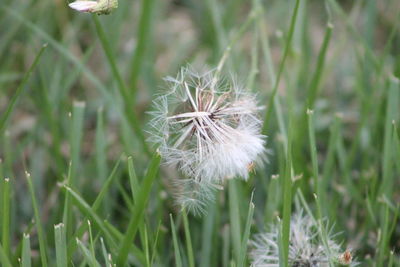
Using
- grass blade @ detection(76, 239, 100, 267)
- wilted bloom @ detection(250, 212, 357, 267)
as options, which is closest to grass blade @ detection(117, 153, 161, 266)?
grass blade @ detection(76, 239, 100, 267)

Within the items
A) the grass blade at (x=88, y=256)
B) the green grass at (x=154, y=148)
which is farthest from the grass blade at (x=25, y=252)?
the grass blade at (x=88, y=256)

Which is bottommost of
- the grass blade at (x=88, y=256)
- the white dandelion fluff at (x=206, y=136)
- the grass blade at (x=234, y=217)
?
the grass blade at (x=234, y=217)

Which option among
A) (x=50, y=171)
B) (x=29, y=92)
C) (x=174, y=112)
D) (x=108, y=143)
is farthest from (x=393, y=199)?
(x=29, y=92)

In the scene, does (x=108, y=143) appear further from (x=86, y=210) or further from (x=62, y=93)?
(x=86, y=210)

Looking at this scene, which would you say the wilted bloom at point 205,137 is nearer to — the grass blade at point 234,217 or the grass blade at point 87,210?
the grass blade at point 234,217

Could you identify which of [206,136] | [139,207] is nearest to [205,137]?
[206,136]

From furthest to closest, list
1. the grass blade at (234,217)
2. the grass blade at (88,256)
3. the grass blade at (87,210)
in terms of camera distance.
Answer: the grass blade at (234,217)
the grass blade at (87,210)
the grass blade at (88,256)

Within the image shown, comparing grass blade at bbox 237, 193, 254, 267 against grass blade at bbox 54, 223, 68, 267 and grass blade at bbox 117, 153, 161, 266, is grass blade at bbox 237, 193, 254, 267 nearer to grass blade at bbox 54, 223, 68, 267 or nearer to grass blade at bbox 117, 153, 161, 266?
grass blade at bbox 117, 153, 161, 266
